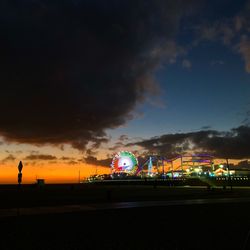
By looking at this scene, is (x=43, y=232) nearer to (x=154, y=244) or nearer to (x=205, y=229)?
(x=154, y=244)

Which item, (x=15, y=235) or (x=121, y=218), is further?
(x=121, y=218)

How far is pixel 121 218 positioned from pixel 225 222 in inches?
256

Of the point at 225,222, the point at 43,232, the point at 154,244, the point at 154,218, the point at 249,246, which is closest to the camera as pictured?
the point at 249,246

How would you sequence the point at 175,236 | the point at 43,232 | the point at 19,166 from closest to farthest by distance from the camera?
the point at 175,236
the point at 43,232
the point at 19,166

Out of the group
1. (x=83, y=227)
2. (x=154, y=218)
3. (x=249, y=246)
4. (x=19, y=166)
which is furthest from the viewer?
(x=19, y=166)

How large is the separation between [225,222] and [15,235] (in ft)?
38.4

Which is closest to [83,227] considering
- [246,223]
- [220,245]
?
[220,245]

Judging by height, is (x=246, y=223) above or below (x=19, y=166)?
below

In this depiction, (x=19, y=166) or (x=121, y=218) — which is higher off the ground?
(x=19, y=166)

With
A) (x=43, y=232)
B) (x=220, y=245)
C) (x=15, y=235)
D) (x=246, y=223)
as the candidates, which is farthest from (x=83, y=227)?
(x=246, y=223)

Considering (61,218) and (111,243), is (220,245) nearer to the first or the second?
(111,243)

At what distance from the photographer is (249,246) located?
13.2 meters

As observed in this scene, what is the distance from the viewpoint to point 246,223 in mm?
19891

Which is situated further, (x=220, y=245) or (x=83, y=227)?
(x=83, y=227)
